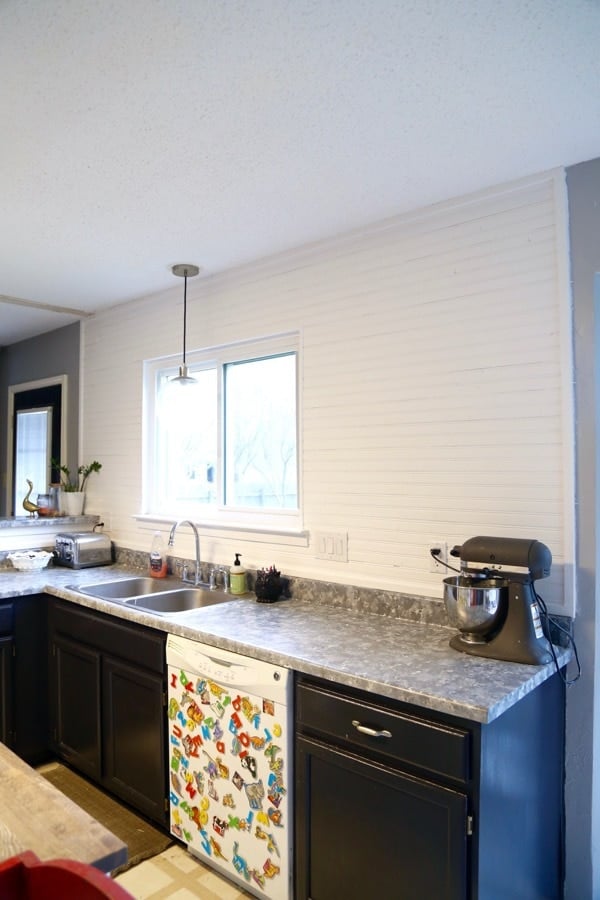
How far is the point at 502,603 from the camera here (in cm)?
184

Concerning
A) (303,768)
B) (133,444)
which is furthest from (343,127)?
(133,444)

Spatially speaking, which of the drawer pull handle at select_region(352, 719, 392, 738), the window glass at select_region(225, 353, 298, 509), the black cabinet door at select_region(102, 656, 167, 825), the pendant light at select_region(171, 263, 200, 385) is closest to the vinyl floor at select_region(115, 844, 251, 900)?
the black cabinet door at select_region(102, 656, 167, 825)

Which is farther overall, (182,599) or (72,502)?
(72,502)

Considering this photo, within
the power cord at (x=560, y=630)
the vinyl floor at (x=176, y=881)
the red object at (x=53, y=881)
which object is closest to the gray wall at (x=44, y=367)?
the vinyl floor at (x=176, y=881)

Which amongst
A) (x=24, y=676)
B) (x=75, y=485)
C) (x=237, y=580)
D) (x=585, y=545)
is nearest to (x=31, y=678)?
(x=24, y=676)

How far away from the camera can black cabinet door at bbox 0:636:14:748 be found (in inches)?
112

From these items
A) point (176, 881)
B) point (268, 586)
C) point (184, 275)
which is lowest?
point (176, 881)

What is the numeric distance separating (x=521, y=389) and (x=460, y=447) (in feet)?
0.99

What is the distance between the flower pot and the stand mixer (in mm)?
2782

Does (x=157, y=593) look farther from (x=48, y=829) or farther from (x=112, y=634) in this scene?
(x=48, y=829)

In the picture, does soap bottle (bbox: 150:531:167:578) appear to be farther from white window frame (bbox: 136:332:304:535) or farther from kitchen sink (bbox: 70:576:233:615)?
white window frame (bbox: 136:332:304:535)

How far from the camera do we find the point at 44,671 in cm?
302

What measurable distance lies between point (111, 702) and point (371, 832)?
1.39m

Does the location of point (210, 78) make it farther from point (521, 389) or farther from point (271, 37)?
point (521, 389)
